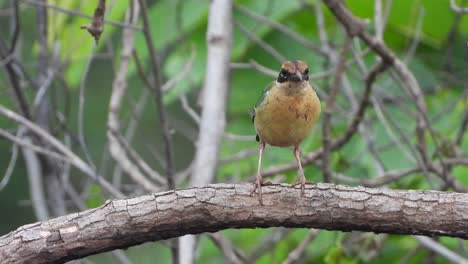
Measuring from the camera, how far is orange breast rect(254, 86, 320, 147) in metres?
4.66

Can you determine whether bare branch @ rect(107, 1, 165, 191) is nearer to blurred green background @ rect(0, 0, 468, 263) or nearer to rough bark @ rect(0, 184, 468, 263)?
blurred green background @ rect(0, 0, 468, 263)

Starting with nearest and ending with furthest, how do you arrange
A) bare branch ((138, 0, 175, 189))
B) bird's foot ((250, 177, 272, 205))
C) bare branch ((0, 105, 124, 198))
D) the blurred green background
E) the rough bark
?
the rough bark, bird's foot ((250, 177, 272, 205)), bare branch ((138, 0, 175, 189)), bare branch ((0, 105, 124, 198)), the blurred green background

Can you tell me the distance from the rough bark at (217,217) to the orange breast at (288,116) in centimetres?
75

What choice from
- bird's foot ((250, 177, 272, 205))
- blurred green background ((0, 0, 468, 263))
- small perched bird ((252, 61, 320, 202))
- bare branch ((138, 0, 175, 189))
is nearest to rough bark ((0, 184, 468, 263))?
bird's foot ((250, 177, 272, 205))

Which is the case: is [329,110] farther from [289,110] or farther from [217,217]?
[217,217]

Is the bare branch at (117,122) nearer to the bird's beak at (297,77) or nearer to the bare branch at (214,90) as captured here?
the bare branch at (214,90)

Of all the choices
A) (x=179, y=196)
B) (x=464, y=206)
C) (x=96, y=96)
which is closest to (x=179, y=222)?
(x=179, y=196)

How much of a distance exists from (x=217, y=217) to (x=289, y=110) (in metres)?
0.95

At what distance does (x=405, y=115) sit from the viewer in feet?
20.5

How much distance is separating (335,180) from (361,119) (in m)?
0.50

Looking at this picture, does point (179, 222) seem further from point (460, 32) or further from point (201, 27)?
point (460, 32)

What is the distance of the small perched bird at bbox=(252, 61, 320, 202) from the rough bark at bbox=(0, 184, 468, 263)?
708mm

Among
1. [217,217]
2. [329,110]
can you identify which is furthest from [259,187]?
[329,110]

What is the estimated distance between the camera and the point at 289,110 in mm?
4668
